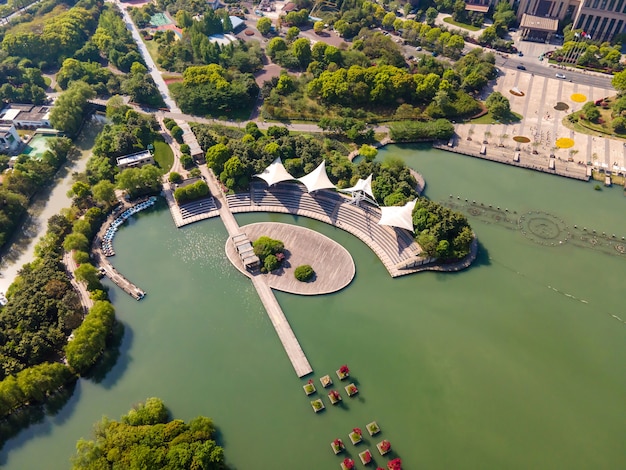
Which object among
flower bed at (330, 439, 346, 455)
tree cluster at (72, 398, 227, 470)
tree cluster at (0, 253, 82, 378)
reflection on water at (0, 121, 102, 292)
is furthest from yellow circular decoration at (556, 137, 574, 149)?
reflection on water at (0, 121, 102, 292)

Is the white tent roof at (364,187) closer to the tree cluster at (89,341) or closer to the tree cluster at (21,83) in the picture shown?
the tree cluster at (89,341)

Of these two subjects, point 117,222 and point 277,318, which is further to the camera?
point 117,222

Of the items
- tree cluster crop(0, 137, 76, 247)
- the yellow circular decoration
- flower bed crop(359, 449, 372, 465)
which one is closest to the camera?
flower bed crop(359, 449, 372, 465)

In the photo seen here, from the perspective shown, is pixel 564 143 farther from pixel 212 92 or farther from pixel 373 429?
pixel 212 92

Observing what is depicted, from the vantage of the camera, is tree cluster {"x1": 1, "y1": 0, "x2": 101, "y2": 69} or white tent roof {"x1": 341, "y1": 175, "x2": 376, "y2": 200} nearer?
white tent roof {"x1": 341, "y1": 175, "x2": 376, "y2": 200}

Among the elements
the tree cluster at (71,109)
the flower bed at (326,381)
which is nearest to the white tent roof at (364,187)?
the flower bed at (326,381)

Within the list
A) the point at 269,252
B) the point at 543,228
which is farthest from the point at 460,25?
the point at 269,252

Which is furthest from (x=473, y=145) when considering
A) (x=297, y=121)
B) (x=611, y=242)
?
(x=297, y=121)

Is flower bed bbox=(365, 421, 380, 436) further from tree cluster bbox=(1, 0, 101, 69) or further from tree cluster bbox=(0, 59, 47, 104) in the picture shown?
tree cluster bbox=(1, 0, 101, 69)
